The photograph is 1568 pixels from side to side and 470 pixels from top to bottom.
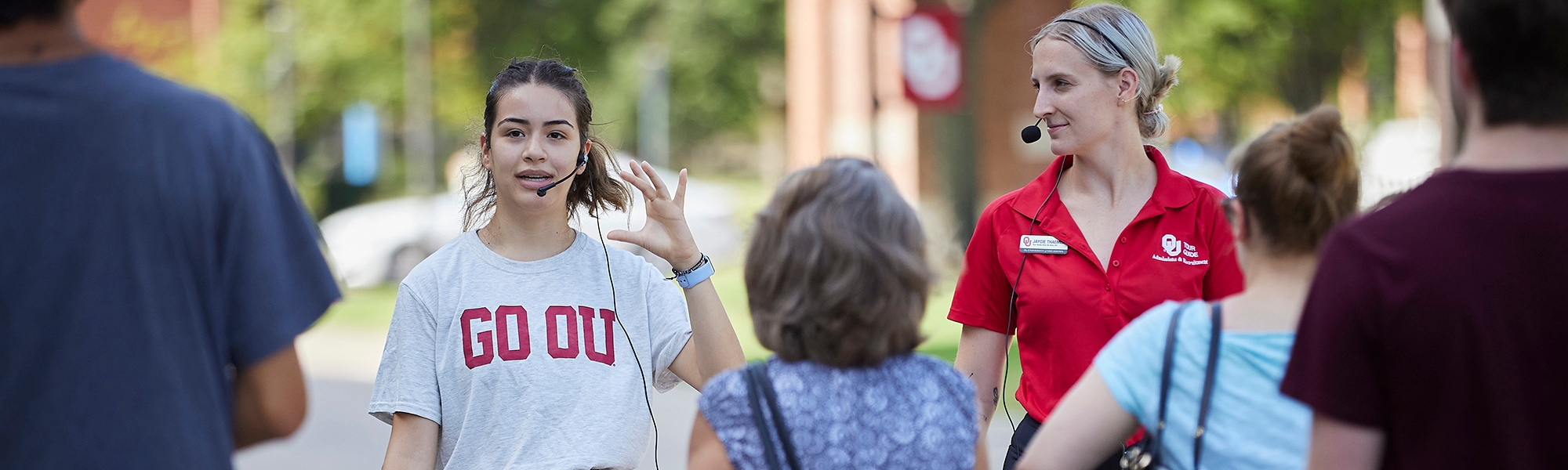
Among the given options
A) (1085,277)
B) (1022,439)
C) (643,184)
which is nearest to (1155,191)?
(1085,277)

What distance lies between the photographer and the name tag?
3.32 metres

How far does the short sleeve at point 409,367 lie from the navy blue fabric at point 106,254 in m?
1.00

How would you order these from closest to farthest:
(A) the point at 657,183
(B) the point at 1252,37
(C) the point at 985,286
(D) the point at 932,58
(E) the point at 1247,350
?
(E) the point at 1247,350 → (A) the point at 657,183 → (C) the point at 985,286 → (D) the point at 932,58 → (B) the point at 1252,37

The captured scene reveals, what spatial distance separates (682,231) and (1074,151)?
1.04m

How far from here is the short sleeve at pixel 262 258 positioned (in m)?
1.98

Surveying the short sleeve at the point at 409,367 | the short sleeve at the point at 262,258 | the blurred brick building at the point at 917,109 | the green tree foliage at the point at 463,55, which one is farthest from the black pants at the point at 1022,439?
the green tree foliage at the point at 463,55

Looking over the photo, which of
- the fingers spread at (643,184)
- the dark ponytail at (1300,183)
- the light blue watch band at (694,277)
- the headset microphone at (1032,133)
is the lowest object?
the light blue watch band at (694,277)

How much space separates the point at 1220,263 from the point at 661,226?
1319 millimetres

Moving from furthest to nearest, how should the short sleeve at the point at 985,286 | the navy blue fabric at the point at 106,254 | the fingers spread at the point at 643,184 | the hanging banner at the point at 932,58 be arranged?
the hanging banner at the point at 932,58 → the short sleeve at the point at 985,286 → the fingers spread at the point at 643,184 → the navy blue fabric at the point at 106,254

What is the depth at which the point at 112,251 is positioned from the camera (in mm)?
1909

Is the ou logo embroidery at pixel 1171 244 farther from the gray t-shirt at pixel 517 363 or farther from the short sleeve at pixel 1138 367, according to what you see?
the gray t-shirt at pixel 517 363

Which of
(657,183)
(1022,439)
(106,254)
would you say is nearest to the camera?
(106,254)

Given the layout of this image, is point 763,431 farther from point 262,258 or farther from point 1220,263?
point 1220,263

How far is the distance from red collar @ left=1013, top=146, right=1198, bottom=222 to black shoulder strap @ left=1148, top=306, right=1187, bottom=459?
1104 millimetres
